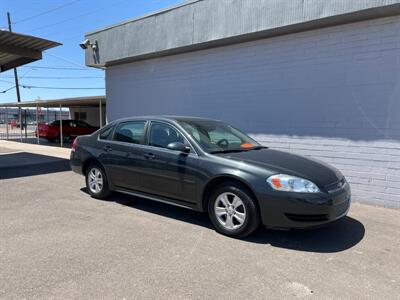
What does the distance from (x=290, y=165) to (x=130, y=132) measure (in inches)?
110

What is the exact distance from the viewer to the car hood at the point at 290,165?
4.38m

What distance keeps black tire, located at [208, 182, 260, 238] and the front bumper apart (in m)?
0.11

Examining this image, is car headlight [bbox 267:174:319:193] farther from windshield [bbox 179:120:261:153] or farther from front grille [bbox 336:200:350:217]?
windshield [bbox 179:120:261:153]

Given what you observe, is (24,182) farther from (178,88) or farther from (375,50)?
(375,50)

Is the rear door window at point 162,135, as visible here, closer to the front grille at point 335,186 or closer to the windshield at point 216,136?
the windshield at point 216,136

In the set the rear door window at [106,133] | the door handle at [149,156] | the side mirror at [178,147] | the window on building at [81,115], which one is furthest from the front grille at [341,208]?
the window on building at [81,115]

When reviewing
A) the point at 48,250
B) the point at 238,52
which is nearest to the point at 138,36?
the point at 238,52

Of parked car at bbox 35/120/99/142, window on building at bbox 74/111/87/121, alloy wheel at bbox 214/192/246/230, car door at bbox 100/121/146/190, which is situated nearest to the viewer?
alloy wheel at bbox 214/192/246/230

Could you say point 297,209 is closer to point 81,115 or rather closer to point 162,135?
point 162,135

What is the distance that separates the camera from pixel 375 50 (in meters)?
6.37

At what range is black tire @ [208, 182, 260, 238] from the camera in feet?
14.3

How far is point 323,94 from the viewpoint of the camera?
276 inches

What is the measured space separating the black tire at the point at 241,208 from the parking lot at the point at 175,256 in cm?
12

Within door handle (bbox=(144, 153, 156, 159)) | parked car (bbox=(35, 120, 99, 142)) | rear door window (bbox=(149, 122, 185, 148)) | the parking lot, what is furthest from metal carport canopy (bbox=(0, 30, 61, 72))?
parked car (bbox=(35, 120, 99, 142))
